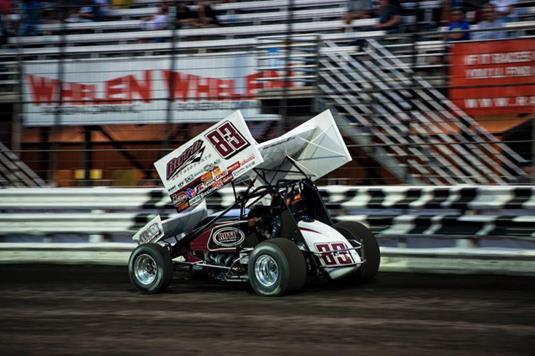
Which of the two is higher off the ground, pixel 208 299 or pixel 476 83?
pixel 476 83

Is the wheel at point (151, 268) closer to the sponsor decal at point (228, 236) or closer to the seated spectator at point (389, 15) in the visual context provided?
the sponsor decal at point (228, 236)

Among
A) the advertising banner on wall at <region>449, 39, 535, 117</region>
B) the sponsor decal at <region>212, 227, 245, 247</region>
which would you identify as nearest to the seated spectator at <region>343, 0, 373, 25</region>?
the advertising banner on wall at <region>449, 39, 535, 117</region>

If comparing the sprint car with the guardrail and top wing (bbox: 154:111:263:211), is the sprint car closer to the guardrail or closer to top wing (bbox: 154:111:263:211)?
top wing (bbox: 154:111:263:211)

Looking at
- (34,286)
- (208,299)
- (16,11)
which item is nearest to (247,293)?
(208,299)

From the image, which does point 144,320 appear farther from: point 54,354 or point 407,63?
point 407,63

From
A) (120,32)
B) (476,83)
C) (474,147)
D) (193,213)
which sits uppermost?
(120,32)

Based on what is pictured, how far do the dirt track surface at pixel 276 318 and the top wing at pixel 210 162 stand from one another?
3.49 ft

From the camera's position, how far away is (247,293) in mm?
8078

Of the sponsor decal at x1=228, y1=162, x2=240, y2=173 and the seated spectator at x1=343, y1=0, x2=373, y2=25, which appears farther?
the seated spectator at x1=343, y1=0, x2=373, y2=25

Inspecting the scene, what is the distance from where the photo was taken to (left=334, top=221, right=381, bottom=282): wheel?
838cm

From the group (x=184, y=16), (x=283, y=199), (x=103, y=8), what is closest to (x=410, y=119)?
(x=283, y=199)

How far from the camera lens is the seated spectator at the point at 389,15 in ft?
36.9

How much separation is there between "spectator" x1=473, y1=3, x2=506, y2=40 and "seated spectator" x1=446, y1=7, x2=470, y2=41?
134mm

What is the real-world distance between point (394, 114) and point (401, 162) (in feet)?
2.23
